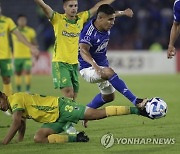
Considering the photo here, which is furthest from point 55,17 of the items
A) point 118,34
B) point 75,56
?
point 118,34

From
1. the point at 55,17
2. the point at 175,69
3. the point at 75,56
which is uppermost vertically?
the point at 55,17

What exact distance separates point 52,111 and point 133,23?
21119 mm

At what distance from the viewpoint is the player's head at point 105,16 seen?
9.81 m

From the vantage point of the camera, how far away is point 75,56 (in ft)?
35.6

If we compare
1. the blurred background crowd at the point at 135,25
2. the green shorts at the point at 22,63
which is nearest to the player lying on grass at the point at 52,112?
the green shorts at the point at 22,63

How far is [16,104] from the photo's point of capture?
8531 mm

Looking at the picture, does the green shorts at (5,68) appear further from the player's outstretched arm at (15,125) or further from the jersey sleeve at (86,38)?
the player's outstretched arm at (15,125)

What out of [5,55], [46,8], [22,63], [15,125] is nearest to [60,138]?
[15,125]

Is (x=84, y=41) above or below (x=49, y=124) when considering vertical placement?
above

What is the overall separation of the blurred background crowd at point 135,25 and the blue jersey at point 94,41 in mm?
18083

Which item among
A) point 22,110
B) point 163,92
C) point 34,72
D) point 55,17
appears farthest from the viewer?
point 34,72

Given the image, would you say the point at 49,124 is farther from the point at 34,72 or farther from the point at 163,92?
the point at 34,72

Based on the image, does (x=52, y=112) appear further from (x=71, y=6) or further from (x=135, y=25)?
(x=135, y=25)

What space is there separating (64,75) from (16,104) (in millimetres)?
2070
